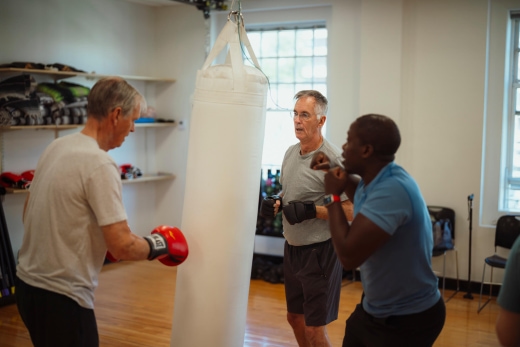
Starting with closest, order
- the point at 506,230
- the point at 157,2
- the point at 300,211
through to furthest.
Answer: the point at 300,211 → the point at 506,230 → the point at 157,2

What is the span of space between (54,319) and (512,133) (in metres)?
4.54

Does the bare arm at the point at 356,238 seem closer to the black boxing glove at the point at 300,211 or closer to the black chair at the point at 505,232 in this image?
the black boxing glove at the point at 300,211

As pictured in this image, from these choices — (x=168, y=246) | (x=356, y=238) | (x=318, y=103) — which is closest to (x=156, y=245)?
(x=168, y=246)

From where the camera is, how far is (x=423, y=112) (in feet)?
17.9

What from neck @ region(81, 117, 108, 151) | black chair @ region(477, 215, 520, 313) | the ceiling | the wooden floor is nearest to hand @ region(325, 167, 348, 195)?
neck @ region(81, 117, 108, 151)

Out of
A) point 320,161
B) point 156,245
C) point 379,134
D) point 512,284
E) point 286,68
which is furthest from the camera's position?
point 286,68

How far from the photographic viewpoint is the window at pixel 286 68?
19.9ft

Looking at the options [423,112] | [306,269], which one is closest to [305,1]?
[423,112]

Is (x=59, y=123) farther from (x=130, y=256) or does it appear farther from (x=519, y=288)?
(x=519, y=288)

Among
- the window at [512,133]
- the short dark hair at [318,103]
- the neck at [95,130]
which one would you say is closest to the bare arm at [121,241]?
the neck at [95,130]

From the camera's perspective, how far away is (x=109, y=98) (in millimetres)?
2141

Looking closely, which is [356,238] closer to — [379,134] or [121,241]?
[379,134]

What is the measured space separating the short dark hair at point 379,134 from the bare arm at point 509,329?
2.16ft

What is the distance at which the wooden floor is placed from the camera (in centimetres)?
411
